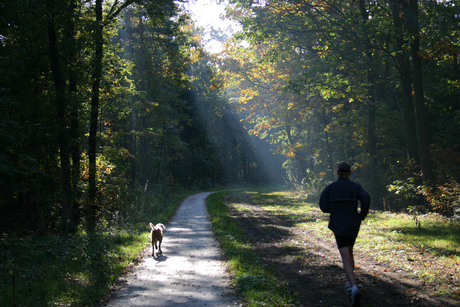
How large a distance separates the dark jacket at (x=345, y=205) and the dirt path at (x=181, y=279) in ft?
6.78

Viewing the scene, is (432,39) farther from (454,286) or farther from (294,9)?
(454,286)

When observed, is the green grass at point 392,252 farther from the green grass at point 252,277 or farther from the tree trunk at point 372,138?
the tree trunk at point 372,138

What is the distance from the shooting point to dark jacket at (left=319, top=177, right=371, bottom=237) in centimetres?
549

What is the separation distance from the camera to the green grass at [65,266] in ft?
19.2

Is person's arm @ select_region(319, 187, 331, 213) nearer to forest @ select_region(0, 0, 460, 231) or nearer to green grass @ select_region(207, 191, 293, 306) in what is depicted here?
green grass @ select_region(207, 191, 293, 306)

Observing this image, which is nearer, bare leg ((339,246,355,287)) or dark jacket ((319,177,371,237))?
bare leg ((339,246,355,287))

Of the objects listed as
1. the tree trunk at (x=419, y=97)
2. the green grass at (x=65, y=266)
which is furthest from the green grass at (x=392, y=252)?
the green grass at (x=65, y=266)

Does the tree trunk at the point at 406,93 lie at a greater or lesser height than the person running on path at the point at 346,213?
greater

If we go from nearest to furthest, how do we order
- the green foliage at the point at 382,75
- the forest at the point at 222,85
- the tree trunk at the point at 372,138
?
1. the forest at the point at 222,85
2. the green foliage at the point at 382,75
3. the tree trunk at the point at 372,138

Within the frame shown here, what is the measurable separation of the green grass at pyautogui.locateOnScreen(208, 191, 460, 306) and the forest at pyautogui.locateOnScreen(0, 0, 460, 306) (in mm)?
1756

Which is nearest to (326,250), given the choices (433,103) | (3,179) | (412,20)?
(3,179)

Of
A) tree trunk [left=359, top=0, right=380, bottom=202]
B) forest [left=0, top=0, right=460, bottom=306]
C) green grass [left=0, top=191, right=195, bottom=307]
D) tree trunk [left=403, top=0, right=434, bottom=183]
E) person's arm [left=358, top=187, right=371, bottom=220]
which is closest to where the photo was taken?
person's arm [left=358, top=187, right=371, bottom=220]

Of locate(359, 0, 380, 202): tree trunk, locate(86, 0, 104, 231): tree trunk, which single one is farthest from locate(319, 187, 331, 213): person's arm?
locate(359, 0, 380, 202): tree trunk

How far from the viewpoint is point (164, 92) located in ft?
93.0
